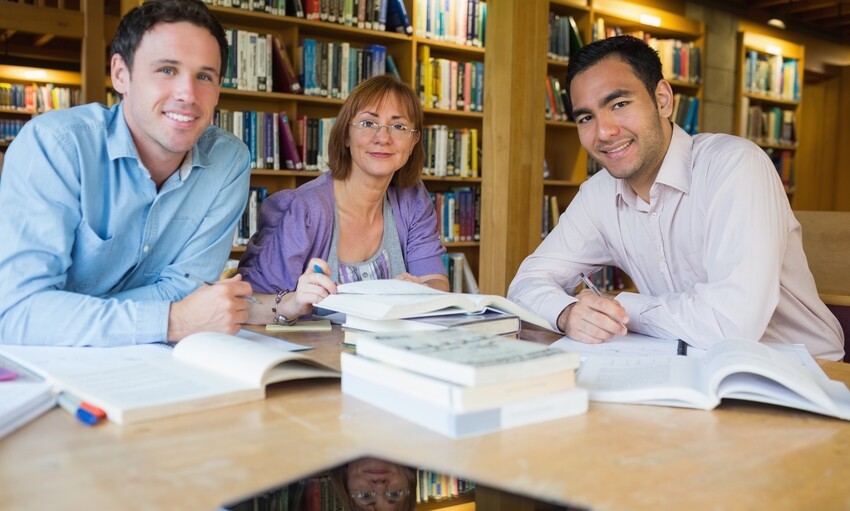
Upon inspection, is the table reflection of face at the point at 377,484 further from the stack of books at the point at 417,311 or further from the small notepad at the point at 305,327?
the small notepad at the point at 305,327

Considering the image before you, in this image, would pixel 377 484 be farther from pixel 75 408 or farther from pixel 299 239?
pixel 299 239

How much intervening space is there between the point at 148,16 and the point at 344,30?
2680 millimetres

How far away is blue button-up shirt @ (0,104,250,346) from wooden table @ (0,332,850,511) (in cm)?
40

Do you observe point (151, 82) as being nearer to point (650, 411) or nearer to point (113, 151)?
point (113, 151)

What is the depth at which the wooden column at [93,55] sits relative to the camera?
4.54 metres

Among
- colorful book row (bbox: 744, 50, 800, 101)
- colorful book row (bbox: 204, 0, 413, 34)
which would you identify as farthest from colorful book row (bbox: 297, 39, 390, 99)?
colorful book row (bbox: 744, 50, 800, 101)

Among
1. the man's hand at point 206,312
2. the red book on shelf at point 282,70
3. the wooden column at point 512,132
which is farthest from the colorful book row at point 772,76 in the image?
the man's hand at point 206,312

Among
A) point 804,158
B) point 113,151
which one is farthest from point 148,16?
point 804,158

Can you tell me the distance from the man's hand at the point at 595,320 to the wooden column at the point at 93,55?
402 centimetres

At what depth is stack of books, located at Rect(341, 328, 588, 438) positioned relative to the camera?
851mm

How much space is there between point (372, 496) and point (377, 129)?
1.70 m

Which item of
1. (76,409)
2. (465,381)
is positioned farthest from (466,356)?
(76,409)

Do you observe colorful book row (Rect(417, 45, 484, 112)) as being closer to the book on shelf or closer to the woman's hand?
the woman's hand

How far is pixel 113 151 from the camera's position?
1493mm
